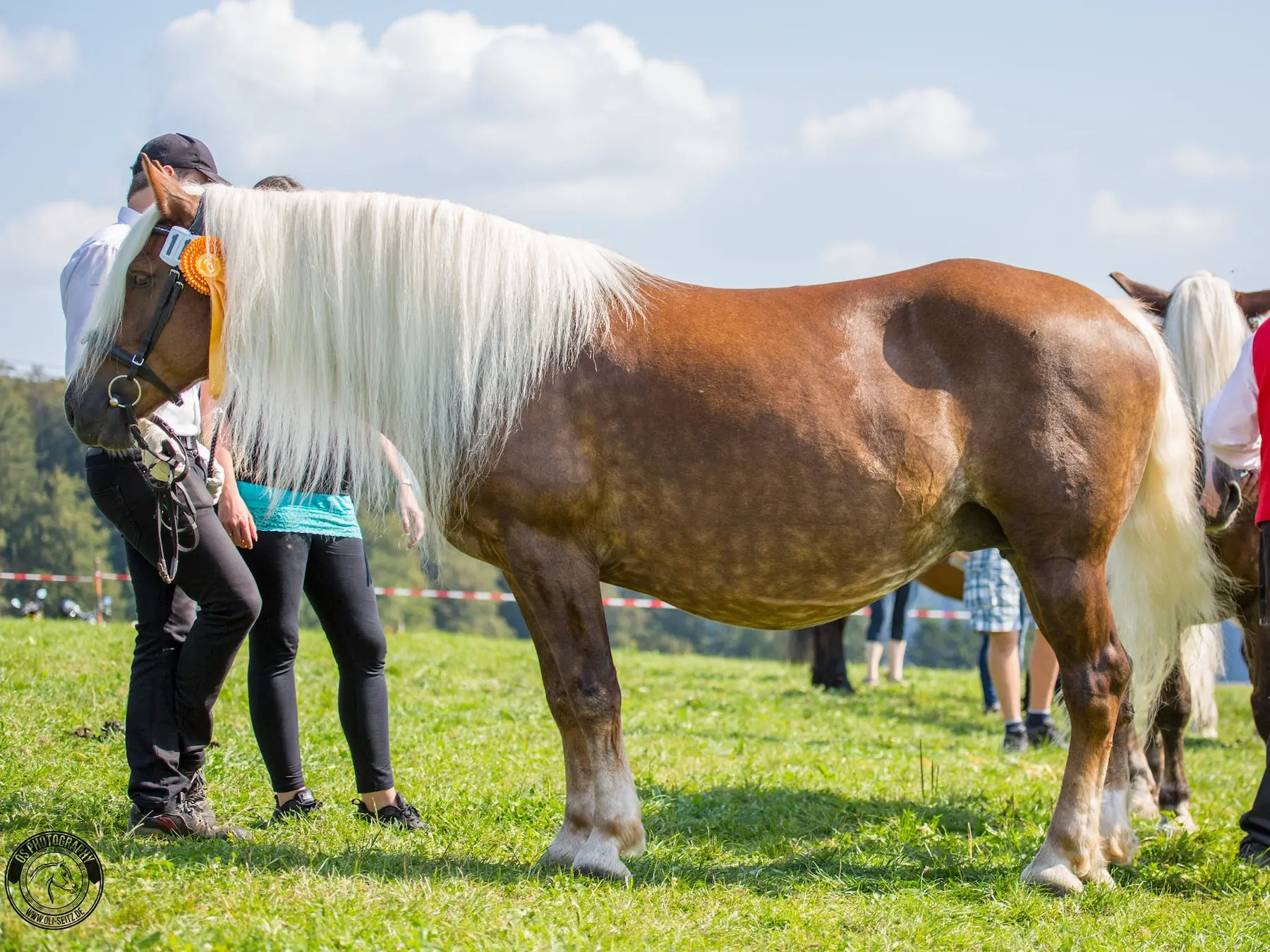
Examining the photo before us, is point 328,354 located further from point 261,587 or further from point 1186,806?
point 1186,806

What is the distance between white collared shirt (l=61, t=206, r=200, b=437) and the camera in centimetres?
370

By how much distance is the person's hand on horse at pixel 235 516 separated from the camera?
3.96m

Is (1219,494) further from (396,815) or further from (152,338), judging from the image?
(152,338)

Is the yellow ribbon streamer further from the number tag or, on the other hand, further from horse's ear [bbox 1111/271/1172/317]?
horse's ear [bbox 1111/271/1172/317]

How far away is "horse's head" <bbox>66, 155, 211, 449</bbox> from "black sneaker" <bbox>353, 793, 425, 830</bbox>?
1707 millimetres

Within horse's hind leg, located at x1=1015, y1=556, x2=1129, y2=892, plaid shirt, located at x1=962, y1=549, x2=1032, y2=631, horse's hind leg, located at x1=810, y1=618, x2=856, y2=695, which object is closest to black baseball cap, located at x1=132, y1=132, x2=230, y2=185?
horse's hind leg, located at x1=1015, y1=556, x2=1129, y2=892

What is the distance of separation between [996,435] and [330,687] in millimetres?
5493

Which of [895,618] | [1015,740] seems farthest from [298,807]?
[895,618]

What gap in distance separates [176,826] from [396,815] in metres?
0.83

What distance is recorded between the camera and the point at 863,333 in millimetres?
3684

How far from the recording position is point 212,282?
3533mm

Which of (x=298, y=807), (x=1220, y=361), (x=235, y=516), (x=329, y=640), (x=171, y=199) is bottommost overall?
(x=298, y=807)

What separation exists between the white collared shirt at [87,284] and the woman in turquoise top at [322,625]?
0.40 meters

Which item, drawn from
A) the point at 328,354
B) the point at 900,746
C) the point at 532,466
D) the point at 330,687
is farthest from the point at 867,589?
the point at 330,687
